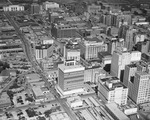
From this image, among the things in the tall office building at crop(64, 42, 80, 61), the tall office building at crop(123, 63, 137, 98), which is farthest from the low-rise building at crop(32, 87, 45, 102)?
the tall office building at crop(123, 63, 137, 98)

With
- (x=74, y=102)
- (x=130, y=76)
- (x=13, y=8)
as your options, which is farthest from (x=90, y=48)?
(x=13, y=8)

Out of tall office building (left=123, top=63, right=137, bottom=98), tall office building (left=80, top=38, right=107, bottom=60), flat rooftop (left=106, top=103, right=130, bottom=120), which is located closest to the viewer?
flat rooftop (left=106, top=103, right=130, bottom=120)

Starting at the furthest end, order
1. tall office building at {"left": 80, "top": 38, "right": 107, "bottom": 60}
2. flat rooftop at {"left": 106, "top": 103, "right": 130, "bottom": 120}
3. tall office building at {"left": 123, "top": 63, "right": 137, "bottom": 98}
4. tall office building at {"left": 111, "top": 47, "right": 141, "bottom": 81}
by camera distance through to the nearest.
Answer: tall office building at {"left": 80, "top": 38, "right": 107, "bottom": 60}, tall office building at {"left": 111, "top": 47, "right": 141, "bottom": 81}, tall office building at {"left": 123, "top": 63, "right": 137, "bottom": 98}, flat rooftop at {"left": 106, "top": 103, "right": 130, "bottom": 120}

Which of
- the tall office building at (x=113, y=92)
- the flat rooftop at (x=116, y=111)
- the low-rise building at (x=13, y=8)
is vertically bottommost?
the flat rooftop at (x=116, y=111)

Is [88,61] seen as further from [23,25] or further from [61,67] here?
[23,25]

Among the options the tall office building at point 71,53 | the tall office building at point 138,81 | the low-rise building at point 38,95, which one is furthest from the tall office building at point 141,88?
the tall office building at point 71,53

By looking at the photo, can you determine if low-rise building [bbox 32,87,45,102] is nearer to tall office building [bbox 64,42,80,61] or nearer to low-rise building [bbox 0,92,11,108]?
low-rise building [bbox 0,92,11,108]

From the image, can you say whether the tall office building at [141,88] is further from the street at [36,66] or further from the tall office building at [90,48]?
the tall office building at [90,48]

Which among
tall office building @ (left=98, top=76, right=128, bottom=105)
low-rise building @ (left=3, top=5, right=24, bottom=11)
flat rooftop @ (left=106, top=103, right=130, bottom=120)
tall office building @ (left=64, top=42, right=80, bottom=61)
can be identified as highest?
low-rise building @ (left=3, top=5, right=24, bottom=11)

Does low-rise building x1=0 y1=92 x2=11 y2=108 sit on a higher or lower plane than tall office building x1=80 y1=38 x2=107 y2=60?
lower
